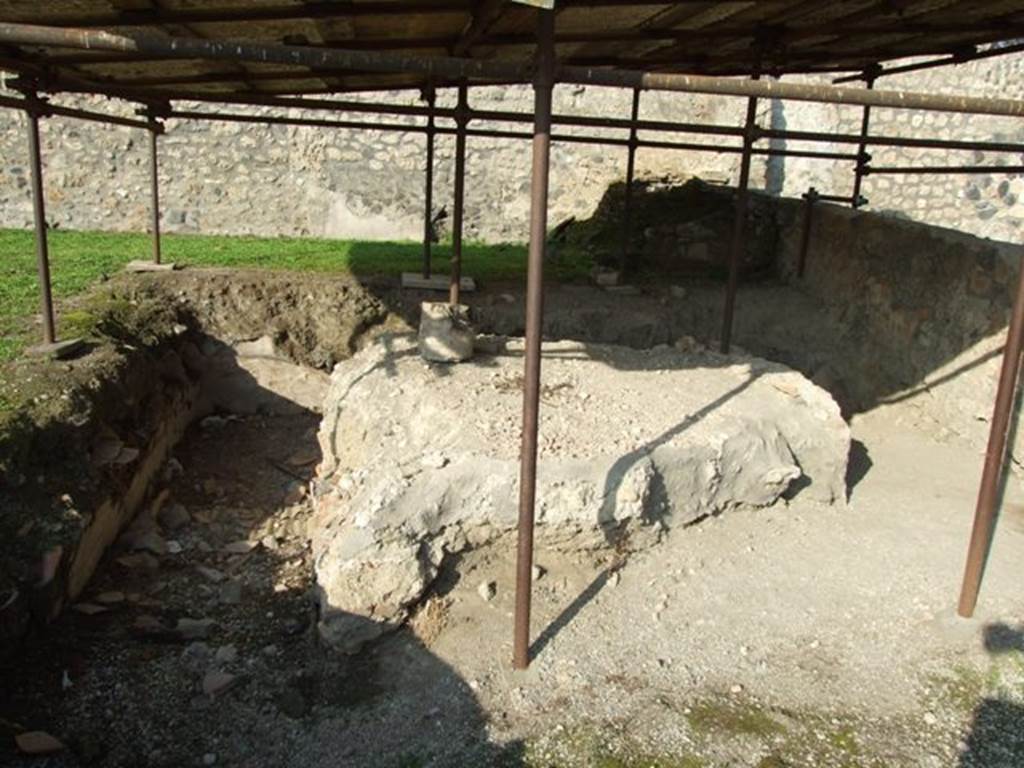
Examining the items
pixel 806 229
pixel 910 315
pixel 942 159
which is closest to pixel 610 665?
pixel 910 315

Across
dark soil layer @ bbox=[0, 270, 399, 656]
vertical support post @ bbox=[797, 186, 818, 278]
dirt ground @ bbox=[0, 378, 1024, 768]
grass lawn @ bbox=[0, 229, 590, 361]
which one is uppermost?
vertical support post @ bbox=[797, 186, 818, 278]

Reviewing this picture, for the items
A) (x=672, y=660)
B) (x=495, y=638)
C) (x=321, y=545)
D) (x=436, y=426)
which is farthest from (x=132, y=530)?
(x=672, y=660)

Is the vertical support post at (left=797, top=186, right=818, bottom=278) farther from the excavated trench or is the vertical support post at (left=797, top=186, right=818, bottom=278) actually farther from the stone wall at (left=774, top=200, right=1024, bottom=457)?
the excavated trench

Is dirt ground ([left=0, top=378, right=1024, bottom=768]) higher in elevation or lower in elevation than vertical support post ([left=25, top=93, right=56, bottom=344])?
lower

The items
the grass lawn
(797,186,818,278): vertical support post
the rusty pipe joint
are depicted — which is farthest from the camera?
(797,186,818,278): vertical support post

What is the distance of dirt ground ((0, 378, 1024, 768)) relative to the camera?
2977mm

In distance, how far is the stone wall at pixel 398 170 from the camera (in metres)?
11.0

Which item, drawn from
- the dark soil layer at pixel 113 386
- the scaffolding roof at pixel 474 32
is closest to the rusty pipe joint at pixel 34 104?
the scaffolding roof at pixel 474 32

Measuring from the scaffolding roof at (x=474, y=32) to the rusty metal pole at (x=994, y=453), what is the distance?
78.0 inches

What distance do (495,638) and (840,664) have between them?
1388mm

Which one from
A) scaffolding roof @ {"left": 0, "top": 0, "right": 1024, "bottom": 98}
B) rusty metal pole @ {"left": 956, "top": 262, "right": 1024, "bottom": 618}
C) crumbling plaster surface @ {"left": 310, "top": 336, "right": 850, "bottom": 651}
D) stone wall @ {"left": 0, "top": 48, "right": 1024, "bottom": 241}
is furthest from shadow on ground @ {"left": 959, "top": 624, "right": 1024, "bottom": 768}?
stone wall @ {"left": 0, "top": 48, "right": 1024, "bottom": 241}

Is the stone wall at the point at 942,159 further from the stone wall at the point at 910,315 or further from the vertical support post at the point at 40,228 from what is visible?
the vertical support post at the point at 40,228

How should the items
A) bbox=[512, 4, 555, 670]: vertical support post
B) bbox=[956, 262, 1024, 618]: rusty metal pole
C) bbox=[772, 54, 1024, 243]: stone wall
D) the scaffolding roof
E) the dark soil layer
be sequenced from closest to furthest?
bbox=[512, 4, 555, 670]: vertical support post → bbox=[956, 262, 1024, 618]: rusty metal pole → the scaffolding roof → the dark soil layer → bbox=[772, 54, 1024, 243]: stone wall

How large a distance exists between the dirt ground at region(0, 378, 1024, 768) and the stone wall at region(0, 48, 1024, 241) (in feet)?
24.7
